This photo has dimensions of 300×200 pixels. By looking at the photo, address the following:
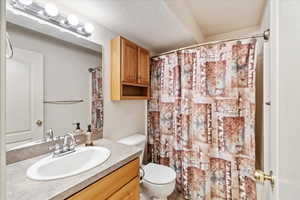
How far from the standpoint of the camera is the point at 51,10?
3.76 feet

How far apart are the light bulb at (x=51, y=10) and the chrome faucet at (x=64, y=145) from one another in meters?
1.01

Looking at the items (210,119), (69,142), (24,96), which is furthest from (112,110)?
(210,119)

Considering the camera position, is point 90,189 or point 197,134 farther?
point 197,134

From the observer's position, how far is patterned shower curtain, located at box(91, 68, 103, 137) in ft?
4.99

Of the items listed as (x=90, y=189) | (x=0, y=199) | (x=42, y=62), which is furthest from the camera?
(x=42, y=62)

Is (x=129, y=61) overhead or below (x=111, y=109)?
overhead

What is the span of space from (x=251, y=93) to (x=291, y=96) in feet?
4.15

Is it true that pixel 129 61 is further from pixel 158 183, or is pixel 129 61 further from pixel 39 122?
pixel 158 183

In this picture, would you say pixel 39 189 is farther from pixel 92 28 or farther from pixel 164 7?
pixel 164 7

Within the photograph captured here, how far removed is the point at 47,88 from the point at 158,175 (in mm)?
1416

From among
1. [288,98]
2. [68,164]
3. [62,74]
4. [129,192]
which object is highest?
[62,74]

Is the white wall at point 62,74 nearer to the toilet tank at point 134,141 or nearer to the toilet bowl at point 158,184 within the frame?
the toilet tank at point 134,141

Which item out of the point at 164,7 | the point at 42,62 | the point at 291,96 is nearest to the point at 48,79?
the point at 42,62

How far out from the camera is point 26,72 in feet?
3.46
